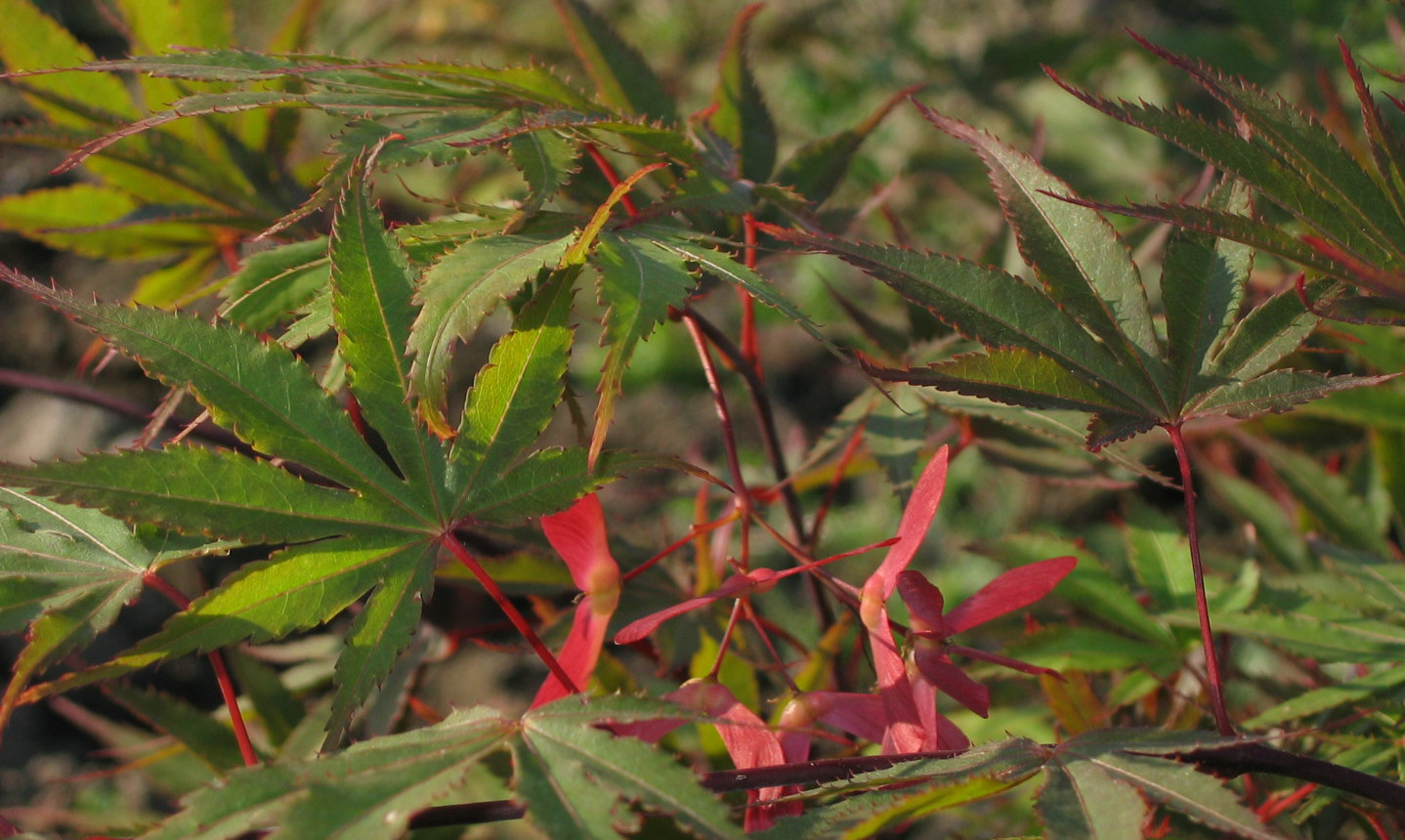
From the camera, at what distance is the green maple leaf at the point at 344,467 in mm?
524

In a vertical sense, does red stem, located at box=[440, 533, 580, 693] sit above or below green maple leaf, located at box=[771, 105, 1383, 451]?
below

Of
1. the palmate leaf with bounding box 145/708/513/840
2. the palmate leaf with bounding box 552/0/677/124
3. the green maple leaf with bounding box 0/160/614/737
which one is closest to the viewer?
the palmate leaf with bounding box 145/708/513/840

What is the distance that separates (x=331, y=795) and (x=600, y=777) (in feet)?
0.37

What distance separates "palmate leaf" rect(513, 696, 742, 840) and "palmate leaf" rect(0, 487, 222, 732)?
0.22 m

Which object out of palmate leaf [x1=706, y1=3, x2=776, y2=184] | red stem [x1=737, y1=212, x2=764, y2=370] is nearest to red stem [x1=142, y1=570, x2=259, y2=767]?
red stem [x1=737, y1=212, x2=764, y2=370]

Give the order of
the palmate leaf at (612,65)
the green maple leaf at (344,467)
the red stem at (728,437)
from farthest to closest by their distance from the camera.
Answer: the palmate leaf at (612,65), the red stem at (728,437), the green maple leaf at (344,467)

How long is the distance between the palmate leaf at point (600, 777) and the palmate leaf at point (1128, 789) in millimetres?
157

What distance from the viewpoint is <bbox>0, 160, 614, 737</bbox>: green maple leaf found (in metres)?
0.52

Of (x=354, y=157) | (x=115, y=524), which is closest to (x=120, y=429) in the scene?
(x=115, y=524)

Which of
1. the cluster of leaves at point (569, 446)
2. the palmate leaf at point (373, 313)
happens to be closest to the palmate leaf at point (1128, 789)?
the cluster of leaves at point (569, 446)

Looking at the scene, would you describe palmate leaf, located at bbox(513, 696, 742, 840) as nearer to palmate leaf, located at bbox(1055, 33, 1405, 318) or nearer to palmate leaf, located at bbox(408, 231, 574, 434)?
palmate leaf, located at bbox(408, 231, 574, 434)

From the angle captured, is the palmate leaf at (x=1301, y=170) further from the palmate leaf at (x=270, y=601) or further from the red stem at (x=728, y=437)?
the palmate leaf at (x=270, y=601)

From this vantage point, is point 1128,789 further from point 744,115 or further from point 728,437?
point 744,115

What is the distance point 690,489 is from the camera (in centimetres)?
112
